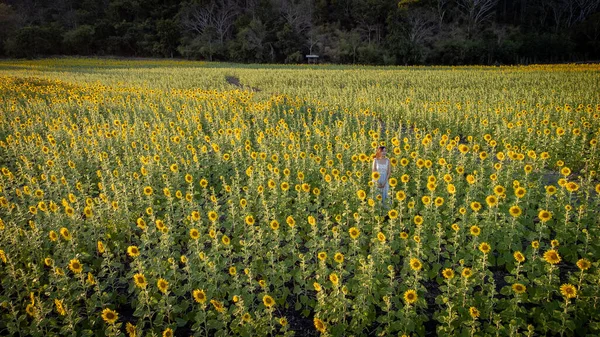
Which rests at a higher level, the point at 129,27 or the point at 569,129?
the point at 129,27

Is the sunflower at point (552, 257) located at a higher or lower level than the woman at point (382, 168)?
lower

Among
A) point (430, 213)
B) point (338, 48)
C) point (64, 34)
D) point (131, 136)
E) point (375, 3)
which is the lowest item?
point (430, 213)

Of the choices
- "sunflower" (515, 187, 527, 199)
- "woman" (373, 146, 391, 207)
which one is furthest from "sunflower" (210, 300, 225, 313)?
"sunflower" (515, 187, 527, 199)

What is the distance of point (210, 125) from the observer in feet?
35.6

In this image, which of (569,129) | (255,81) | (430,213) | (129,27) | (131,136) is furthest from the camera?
(129,27)

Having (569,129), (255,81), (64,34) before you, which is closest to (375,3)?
(255,81)

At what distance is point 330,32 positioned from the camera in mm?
62625

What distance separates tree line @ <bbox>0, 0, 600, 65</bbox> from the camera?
47.1 metres

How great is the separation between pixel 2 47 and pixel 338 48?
57271 millimetres

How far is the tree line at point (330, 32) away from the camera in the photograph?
47.1 metres

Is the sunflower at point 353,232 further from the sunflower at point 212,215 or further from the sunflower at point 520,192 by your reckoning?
the sunflower at point 520,192

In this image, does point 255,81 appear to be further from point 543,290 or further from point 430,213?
point 543,290

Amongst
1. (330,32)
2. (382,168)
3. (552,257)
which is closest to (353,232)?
(552,257)

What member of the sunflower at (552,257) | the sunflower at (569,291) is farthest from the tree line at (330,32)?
the sunflower at (569,291)
